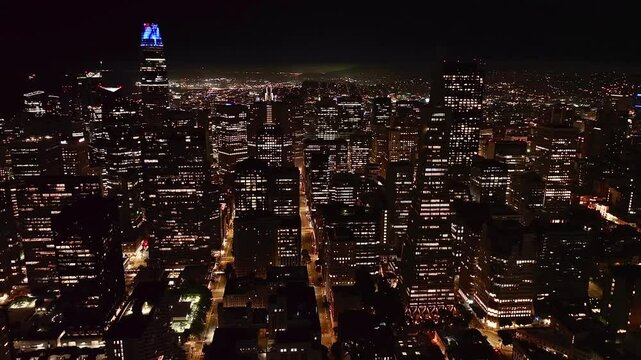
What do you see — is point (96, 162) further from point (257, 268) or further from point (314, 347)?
point (314, 347)

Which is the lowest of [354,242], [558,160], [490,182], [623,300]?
[623,300]

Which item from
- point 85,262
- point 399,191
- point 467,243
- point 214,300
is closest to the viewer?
point 85,262

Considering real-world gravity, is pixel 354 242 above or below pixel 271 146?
below

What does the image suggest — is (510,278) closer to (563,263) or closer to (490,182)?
(563,263)

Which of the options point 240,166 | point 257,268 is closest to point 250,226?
point 257,268

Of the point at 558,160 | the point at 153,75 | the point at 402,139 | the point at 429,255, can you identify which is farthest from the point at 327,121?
the point at 429,255

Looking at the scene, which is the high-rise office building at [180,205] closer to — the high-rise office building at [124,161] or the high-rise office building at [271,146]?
the high-rise office building at [124,161]

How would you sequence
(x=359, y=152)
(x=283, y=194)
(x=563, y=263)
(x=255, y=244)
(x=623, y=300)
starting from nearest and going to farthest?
1. (x=623, y=300)
2. (x=563, y=263)
3. (x=255, y=244)
4. (x=283, y=194)
5. (x=359, y=152)
